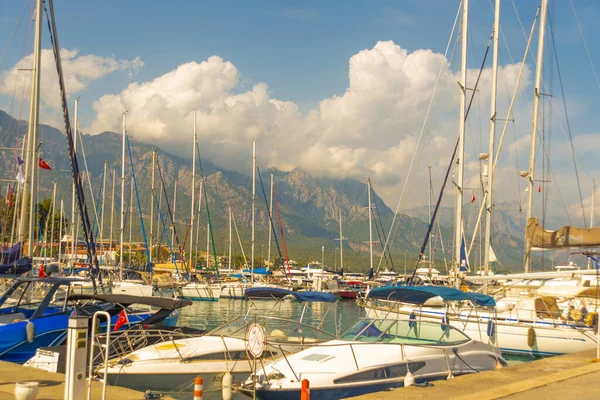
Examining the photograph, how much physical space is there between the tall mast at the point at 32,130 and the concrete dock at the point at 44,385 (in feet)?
46.9

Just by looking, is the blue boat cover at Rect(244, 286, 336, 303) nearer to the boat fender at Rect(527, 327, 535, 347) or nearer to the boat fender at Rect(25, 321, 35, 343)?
the boat fender at Rect(527, 327, 535, 347)

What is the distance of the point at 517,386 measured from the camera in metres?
12.4

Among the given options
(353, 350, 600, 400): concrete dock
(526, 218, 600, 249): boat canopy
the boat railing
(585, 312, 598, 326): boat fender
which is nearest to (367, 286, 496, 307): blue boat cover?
(585, 312, 598, 326): boat fender

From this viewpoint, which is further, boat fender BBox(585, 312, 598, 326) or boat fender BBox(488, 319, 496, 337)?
boat fender BBox(488, 319, 496, 337)

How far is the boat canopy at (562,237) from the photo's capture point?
85.0 ft

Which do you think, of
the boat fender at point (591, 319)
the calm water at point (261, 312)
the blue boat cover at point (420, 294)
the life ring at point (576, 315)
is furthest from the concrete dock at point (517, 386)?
the life ring at point (576, 315)

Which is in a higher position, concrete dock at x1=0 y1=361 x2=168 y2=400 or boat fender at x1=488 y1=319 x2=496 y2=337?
concrete dock at x1=0 y1=361 x2=168 y2=400

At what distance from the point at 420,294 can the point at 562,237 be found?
301 inches

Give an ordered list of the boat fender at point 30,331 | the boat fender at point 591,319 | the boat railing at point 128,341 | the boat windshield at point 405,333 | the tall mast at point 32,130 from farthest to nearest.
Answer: the tall mast at point 32,130
the boat fender at point 591,319
the boat fender at point 30,331
the boat railing at point 128,341
the boat windshield at point 405,333

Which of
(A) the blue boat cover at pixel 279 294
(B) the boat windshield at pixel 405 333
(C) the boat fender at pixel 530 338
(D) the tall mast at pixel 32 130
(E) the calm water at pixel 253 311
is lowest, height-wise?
(E) the calm water at pixel 253 311

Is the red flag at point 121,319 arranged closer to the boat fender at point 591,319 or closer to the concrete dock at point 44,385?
the concrete dock at point 44,385

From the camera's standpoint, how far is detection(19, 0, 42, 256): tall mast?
2700cm

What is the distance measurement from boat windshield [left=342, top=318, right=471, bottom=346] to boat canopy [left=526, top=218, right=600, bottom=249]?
1213cm

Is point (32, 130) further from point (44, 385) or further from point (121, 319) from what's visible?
point (44, 385)
